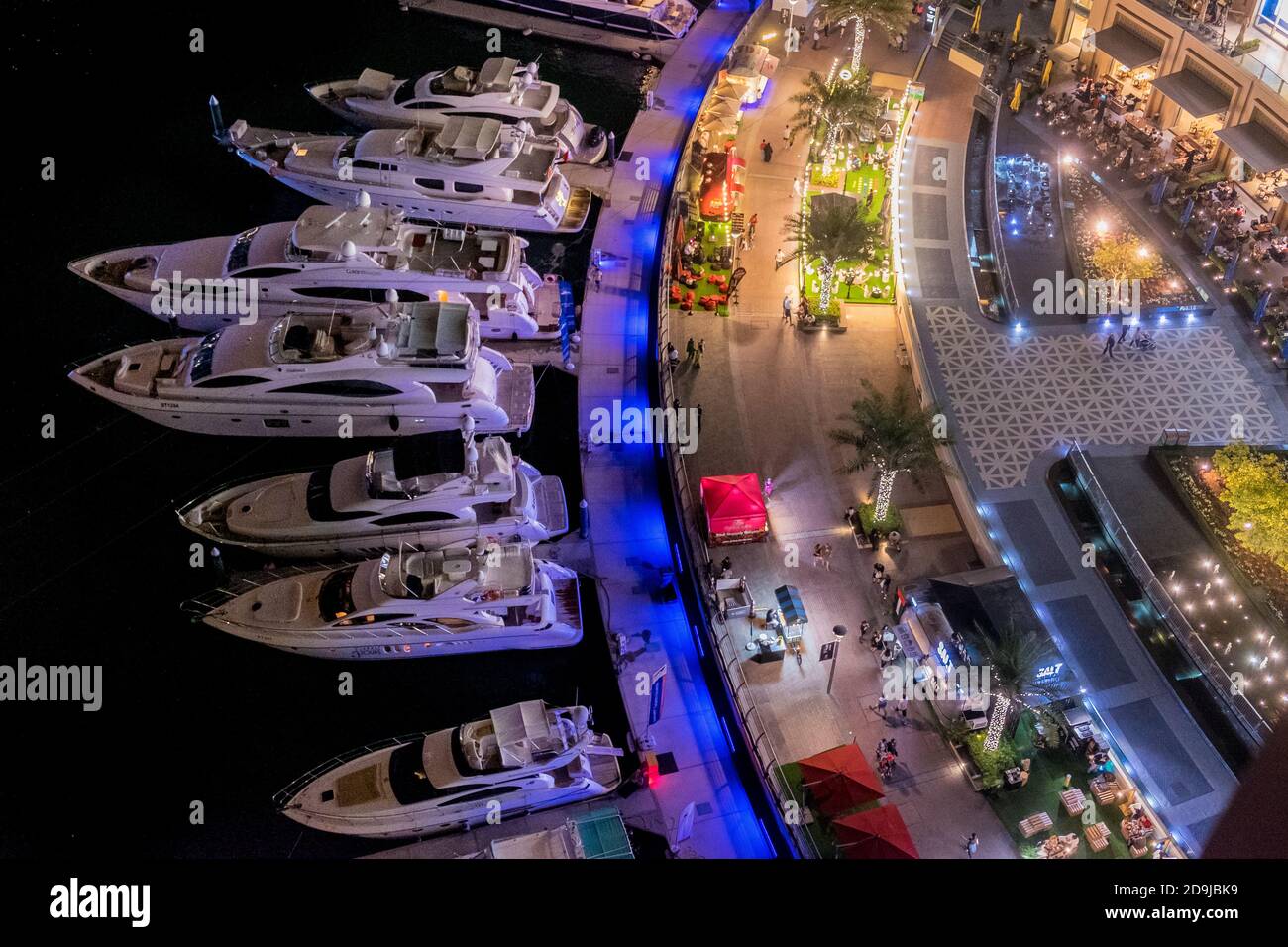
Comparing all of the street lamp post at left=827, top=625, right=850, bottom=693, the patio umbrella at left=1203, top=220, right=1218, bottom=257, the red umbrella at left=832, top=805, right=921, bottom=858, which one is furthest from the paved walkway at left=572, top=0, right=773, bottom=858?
the patio umbrella at left=1203, top=220, right=1218, bottom=257

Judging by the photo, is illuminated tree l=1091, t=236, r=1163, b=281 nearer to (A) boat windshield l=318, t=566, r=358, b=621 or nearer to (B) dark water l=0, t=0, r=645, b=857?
(B) dark water l=0, t=0, r=645, b=857

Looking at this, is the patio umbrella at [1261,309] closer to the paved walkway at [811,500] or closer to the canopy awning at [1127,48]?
the paved walkway at [811,500]

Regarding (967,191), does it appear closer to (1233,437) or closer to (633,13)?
(1233,437)

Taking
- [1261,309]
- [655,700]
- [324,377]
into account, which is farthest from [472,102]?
[1261,309]

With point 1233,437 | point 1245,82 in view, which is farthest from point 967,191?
point 1233,437

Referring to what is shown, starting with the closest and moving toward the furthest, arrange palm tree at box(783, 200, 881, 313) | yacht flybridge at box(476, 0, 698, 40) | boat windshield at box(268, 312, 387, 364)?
boat windshield at box(268, 312, 387, 364)
palm tree at box(783, 200, 881, 313)
yacht flybridge at box(476, 0, 698, 40)

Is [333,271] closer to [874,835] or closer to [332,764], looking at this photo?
→ [332,764]
